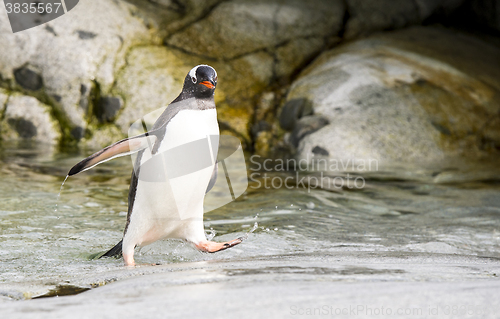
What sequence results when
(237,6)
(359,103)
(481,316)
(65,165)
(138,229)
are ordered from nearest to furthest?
1. (481,316)
2. (138,229)
3. (65,165)
4. (359,103)
5. (237,6)

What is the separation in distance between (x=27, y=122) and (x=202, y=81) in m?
5.06

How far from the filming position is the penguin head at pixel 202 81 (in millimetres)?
2635

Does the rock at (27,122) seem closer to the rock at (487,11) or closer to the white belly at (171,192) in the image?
the white belly at (171,192)

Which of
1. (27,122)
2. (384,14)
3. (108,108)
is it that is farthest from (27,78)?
(384,14)

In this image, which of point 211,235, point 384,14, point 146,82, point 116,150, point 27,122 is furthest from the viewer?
point 384,14

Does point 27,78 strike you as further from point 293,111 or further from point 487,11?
point 487,11

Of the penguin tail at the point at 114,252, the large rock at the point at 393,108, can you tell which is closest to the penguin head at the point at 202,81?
the penguin tail at the point at 114,252

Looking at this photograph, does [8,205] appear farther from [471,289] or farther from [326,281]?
[471,289]

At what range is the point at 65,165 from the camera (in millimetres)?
5324

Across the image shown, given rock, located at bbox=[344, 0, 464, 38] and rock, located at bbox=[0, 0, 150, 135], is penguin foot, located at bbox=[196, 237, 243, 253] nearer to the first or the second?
rock, located at bbox=[0, 0, 150, 135]

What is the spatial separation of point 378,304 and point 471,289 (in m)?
0.31

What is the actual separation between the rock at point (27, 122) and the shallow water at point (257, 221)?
1546mm

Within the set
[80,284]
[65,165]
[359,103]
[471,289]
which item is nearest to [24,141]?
[65,165]

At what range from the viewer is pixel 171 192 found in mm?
2600
